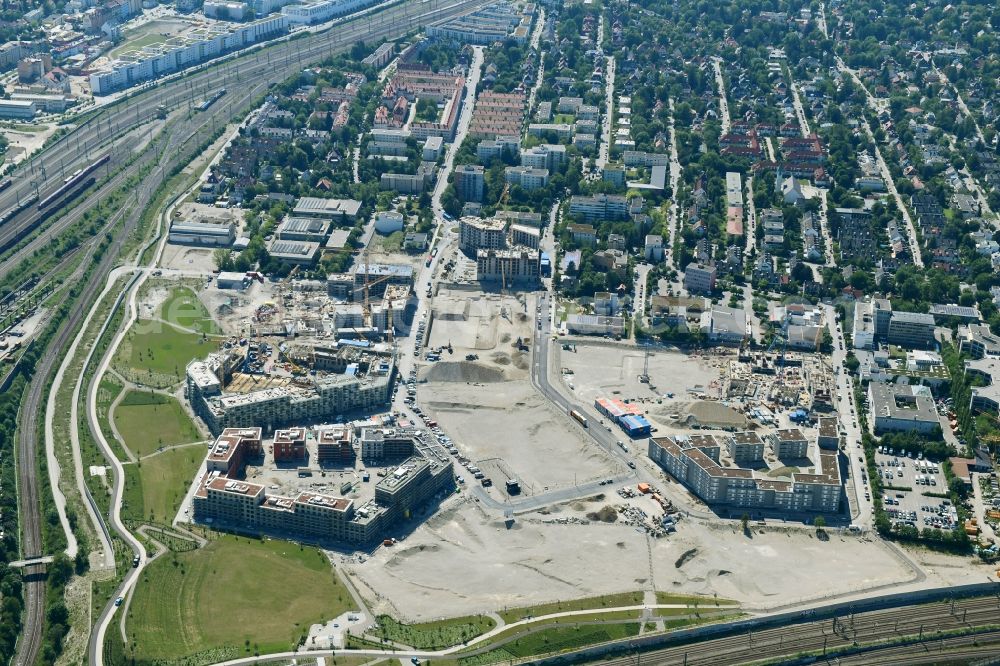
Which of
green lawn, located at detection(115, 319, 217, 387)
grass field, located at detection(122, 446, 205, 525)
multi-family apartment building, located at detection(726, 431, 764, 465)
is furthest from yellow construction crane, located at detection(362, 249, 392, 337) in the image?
multi-family apartment building, located at detection(726, 431, 764, 465)

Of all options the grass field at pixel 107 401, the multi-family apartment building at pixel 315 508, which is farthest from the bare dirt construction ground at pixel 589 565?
the grass field at pixel 107 401

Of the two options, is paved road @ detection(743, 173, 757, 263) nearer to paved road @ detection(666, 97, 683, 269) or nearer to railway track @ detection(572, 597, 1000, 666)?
paved road @ detection(666, 97, 683, 269)

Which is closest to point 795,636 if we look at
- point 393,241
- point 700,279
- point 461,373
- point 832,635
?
point 832,635

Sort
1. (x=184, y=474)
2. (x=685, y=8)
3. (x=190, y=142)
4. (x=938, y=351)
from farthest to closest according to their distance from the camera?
(x=685, y=8), (x=190, y=142), (x=938, y=351), (x=184, y=474)

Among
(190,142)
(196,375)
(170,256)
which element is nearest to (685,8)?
(190,142)

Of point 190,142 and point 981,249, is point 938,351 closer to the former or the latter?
point 981,249
